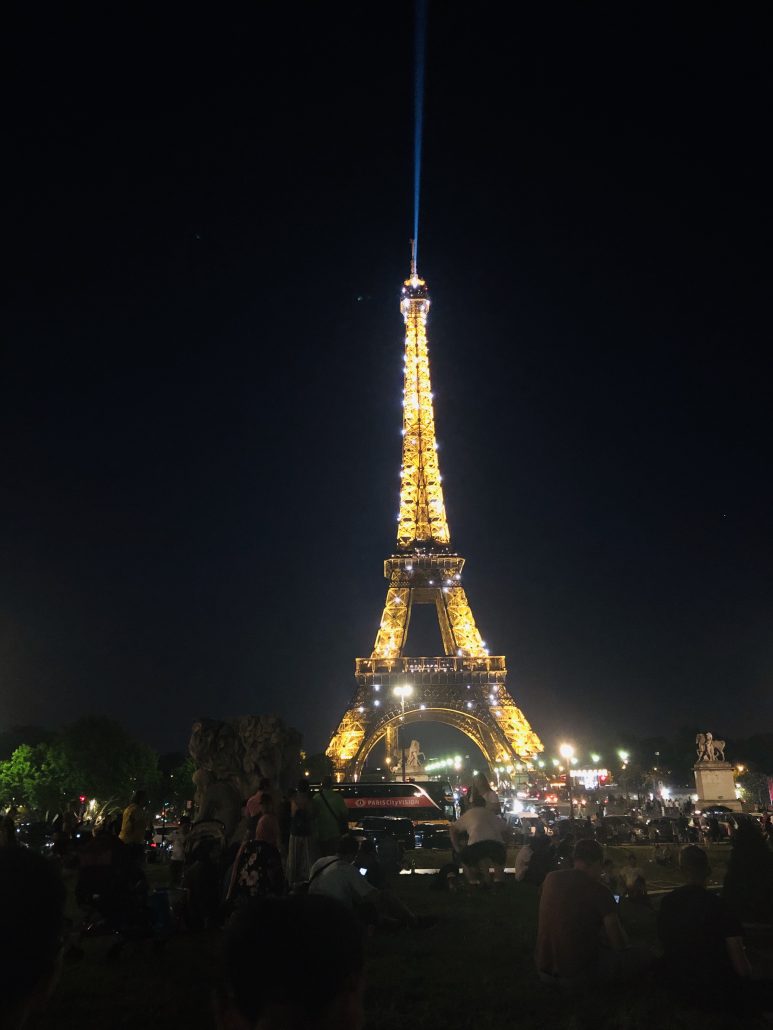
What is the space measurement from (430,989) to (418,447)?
191 feet

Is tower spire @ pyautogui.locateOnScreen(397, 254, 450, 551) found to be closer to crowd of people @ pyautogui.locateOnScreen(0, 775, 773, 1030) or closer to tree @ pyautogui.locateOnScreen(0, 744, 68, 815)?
tree @ pyautogui.locateOnScreen(0, 744, 68, 815)

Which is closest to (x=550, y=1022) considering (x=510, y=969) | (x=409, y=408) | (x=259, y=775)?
(x=510, y=969)

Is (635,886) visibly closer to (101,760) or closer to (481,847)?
(481,847)

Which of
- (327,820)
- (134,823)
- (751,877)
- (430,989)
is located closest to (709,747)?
(327,820)

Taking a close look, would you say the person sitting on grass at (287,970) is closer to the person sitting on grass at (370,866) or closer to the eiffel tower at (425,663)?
the person sitting on grass at (370,866)

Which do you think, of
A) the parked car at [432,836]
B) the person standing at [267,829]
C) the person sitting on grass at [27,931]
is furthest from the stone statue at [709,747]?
the person sitting on grass at [27,931]

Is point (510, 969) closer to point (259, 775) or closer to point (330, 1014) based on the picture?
point (330, 1014)

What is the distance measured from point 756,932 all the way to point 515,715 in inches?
1891

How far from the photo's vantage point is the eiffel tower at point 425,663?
52.8 meters

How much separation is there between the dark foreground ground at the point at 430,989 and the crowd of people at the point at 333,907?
0.65ft

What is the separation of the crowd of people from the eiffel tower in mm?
37294

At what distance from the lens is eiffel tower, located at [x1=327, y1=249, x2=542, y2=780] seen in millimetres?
52844

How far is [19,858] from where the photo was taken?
6.47 feet

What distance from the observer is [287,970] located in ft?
6.50
